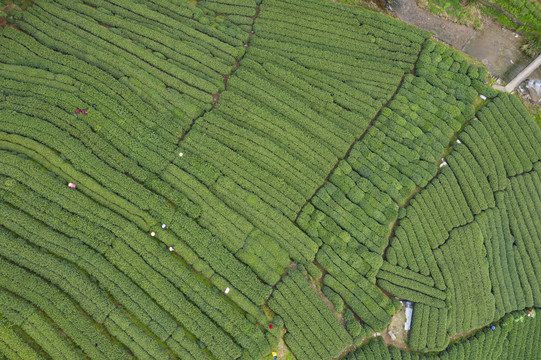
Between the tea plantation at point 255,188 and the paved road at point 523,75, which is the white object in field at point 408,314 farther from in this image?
the paved road at point 523,75

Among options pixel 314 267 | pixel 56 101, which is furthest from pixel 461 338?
pixel 56 101

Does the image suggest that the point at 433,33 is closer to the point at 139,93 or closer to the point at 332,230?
the point at 332,230

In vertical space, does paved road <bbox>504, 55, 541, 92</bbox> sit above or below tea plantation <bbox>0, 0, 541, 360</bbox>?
above

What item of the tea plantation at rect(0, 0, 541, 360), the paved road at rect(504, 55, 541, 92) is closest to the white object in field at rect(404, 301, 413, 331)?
the tea plantation at rect(0, 0, 541, 360)

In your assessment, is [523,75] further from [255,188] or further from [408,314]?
[255,188]

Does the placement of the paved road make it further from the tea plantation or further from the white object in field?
the white object in field
